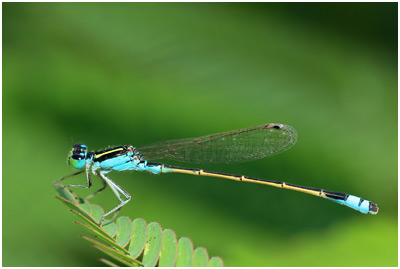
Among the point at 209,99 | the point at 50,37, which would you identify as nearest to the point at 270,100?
the point at 209,99

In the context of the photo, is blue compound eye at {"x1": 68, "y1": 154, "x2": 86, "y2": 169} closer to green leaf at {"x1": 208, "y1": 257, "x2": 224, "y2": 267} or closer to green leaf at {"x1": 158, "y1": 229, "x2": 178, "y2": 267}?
green leaf at {"x1": 158, "y1": 229, "x2": 178, "y2": 267}

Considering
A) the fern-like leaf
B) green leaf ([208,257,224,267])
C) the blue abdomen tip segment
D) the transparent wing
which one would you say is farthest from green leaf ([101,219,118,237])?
the blue abdomen tip segment

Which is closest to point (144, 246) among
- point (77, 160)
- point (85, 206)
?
point (85, 206)

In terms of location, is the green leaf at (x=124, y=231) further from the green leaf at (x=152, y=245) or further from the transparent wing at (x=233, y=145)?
the transparent wing at (x=233, y=145)

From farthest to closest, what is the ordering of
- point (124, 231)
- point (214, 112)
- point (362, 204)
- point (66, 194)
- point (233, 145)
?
point (214, 112), point (233, 145), point (362, 204), point (66, 194), point (124, 231)

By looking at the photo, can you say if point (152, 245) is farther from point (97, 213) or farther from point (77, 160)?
point (77, 160)
